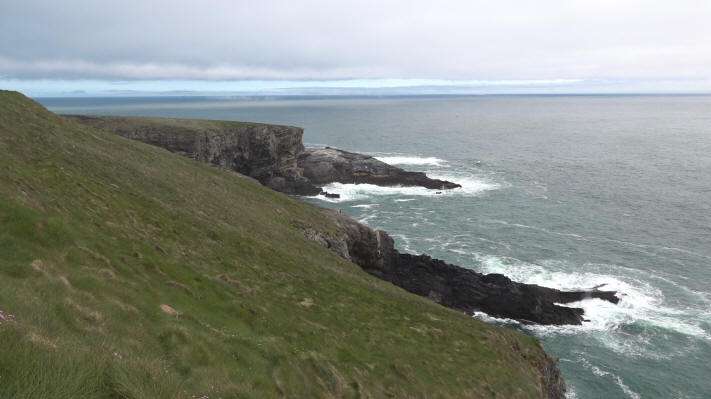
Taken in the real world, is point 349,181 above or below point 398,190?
above

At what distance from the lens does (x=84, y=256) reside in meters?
15.1

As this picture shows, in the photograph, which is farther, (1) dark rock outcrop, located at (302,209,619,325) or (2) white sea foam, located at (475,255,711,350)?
(1) dark rock outcrop, located at (302,209,619,325)

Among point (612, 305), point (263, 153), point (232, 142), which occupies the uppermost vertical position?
point (232, 142)

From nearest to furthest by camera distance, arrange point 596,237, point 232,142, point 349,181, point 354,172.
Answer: point 596,237
point 232,142
point 349,181
point 354,172

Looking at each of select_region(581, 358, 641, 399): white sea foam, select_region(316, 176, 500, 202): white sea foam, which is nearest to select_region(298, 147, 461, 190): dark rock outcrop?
select_region(316, 176, 500, 202): white sea foam

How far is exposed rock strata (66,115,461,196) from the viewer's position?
8444cm

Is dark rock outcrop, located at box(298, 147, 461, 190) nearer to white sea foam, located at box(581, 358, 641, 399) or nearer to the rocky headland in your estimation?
the rocky headland

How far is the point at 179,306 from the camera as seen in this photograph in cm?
1547

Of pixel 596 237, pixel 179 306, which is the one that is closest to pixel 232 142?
pixel 596 237

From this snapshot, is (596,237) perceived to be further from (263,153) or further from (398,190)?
(263,153)

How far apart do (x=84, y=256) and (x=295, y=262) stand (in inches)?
645

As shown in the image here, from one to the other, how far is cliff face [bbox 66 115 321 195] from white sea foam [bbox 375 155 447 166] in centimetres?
3809

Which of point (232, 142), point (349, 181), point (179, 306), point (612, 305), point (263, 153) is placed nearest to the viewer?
point (179, 306)

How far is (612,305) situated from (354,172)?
239 ft
